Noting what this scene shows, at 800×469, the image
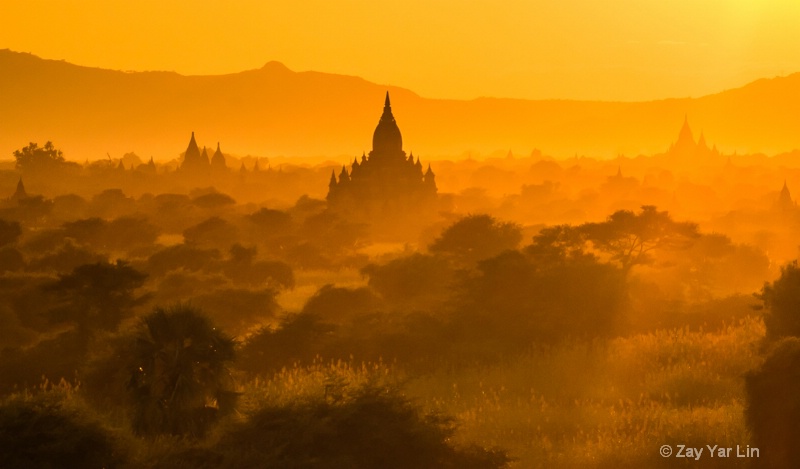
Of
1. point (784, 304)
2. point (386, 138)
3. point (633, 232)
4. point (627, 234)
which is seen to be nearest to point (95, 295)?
point (784, 304)

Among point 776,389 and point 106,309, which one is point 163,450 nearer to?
point 776,389

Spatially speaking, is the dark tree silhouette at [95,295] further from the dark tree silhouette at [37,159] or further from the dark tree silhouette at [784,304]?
the dark tree silhouette at [37,159]

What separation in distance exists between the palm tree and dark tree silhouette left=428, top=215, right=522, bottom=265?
→ 2915cm

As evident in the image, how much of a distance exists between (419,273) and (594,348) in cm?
1304

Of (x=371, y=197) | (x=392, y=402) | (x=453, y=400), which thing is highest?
(x=371, y=197)

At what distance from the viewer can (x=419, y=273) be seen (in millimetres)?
39062

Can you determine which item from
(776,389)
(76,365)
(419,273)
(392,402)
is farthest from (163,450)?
(419,273)

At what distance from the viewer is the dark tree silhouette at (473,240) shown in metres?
45.3

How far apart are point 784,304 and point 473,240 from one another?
23708 millimetres

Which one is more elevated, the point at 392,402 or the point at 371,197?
the point at 371,197

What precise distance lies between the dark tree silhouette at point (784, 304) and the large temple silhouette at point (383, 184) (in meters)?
49.2

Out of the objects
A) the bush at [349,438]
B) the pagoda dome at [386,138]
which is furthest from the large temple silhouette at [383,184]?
the bush at [349,438]

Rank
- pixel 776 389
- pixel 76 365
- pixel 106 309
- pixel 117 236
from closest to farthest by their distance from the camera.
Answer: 1. pixel 776 389
2. pixel 76 365
3. pixel 106 309
4. pixel 117 236

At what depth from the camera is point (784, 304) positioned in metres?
22.8
